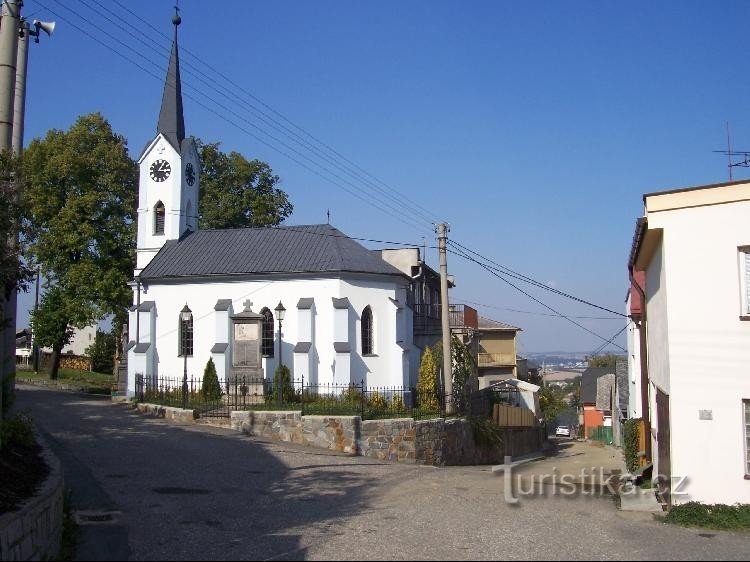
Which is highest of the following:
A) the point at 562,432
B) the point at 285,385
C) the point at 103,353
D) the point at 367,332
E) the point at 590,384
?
the point at 367,332

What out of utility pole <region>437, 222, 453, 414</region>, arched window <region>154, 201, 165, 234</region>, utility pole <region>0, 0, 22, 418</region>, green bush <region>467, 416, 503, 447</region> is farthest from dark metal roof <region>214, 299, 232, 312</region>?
utility pole <region>0, 0, 22, 418</region>

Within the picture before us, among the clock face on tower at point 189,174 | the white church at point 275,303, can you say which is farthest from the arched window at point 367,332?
the clock face on tower at point 189,174

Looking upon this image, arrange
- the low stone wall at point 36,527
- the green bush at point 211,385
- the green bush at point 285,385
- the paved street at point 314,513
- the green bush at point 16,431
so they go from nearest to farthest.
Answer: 1. the low stone wall at point 36,527
2. the paved street at point 314,513
3. the green bush at point 16,431
4. the green bush at point 211,385
5. the green bush at point 285,385

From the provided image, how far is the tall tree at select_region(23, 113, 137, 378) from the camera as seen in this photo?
3588 centimetres

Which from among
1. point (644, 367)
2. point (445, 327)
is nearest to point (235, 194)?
point (445, 327)

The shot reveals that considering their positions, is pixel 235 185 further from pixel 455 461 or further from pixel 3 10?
pixel 3 10

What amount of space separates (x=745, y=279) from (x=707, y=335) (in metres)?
1.16

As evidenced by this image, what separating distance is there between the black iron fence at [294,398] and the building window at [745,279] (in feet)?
37.0

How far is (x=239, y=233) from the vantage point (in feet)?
117

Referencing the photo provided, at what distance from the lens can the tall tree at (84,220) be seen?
35875 mm

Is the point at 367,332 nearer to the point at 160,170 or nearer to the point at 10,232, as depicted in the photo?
the point at 160,170

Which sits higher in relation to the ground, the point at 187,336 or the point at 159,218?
the point at 159,218

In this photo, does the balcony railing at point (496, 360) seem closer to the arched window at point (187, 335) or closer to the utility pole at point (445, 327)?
the arched window at point (187, 335)

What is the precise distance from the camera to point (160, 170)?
35719 mm
